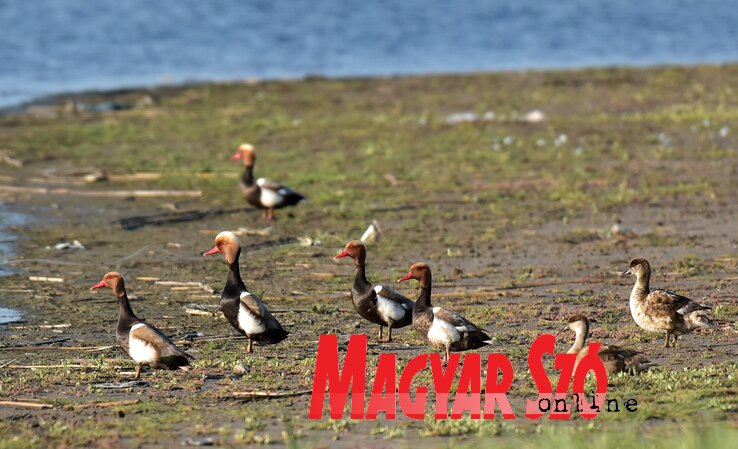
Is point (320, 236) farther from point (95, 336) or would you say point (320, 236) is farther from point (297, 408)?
point (297, 408)

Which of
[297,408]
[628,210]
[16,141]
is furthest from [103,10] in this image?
[297,408]

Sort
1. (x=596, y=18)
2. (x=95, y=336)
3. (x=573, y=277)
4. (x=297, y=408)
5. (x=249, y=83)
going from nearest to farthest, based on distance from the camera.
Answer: (x=297, y=408)
(x=95, y=336)
(x=573, y=277)
(x=249, y=83)
(x=596, y=18)

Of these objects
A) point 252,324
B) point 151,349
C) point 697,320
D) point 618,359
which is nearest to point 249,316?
point 252,324

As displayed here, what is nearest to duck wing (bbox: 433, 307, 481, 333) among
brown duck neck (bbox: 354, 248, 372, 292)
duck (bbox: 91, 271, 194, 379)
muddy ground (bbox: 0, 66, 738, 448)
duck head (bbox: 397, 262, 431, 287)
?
muddy ground (bbox: 0, 66, 738, 448)

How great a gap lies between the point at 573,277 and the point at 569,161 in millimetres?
7082

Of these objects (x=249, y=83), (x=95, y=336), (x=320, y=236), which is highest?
(x=249, y=83)

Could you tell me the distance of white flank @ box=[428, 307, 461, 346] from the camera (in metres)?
10.3

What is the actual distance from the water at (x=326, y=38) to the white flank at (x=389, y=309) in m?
20.5

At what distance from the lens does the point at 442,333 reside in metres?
10.3

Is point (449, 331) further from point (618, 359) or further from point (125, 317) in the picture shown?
point (125, 317)

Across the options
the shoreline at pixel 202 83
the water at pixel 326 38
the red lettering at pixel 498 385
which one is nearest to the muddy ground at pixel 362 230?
the red lettering at pixel 498 385

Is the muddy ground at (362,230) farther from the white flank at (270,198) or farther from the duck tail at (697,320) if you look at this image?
the white flank at (270,198)

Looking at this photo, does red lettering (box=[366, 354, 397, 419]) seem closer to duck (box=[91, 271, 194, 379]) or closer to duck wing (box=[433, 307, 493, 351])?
duck wing (box=[433, 307, 493, 351])

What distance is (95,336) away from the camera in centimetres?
1153
